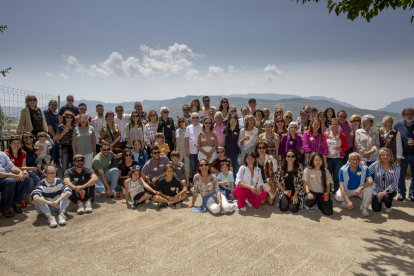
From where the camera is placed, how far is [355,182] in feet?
20.4

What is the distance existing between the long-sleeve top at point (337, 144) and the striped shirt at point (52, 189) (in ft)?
21.5

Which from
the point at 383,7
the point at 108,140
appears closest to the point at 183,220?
the point at 108,140

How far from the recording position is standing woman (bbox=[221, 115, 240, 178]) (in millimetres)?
7336

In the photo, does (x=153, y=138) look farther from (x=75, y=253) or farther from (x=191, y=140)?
(x=75, y=253)

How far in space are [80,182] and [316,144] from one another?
615cm

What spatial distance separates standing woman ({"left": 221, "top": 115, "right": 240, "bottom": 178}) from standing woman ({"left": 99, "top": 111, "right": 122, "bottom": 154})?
3305 mm

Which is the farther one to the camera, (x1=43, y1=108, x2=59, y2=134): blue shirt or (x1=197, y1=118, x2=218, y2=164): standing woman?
(x1=43, y1=108, x2=59, y2=134): blue shirt

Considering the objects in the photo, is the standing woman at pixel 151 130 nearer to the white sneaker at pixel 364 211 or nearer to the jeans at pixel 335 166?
the jeans at pixel 335 166

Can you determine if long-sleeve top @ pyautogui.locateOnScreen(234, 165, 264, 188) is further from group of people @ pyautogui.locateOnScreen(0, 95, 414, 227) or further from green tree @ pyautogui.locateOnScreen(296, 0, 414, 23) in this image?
green tree @ pyautogui.locateOnScreen(296, 0, 414, 23)

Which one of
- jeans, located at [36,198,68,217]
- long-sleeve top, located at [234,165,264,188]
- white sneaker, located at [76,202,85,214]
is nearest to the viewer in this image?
jeans, located at [36,198,68,217]

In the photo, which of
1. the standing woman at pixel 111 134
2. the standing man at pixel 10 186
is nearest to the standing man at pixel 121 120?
the standing woman at pixel 111 134

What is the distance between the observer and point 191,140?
7730 millimetres

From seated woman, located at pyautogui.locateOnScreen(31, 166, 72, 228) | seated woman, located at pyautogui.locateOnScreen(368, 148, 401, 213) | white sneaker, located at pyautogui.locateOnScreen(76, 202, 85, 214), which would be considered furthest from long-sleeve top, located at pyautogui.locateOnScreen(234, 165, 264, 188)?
seated woman, located at pyautogui.locateOnScreen(31, 166, 72, 228)

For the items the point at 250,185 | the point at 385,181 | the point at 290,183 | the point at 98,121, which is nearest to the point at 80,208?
the point at 98,121
